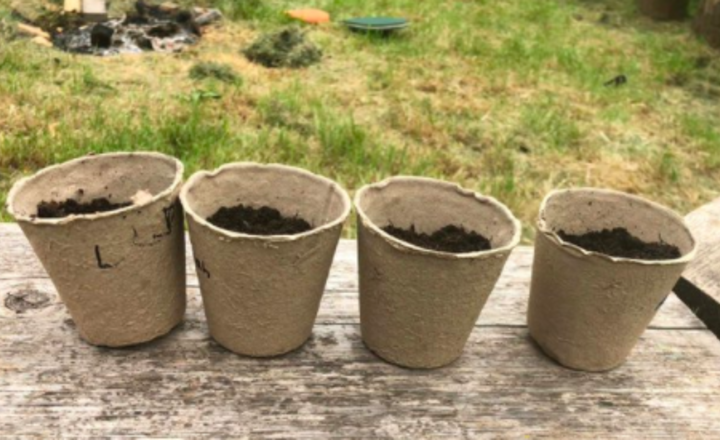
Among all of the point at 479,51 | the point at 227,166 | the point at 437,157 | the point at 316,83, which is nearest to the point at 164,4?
the point at 316,83

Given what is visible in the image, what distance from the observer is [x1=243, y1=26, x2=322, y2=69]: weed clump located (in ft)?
12.1

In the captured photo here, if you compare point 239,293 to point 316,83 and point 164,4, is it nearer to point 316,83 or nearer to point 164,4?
point 316,83

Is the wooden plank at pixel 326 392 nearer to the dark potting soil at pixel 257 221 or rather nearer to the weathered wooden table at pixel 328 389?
the weathered wooden table at pixel 328 389

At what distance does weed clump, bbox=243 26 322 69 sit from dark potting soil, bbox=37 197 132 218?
2.68 meters

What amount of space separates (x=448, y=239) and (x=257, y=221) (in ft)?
0.96

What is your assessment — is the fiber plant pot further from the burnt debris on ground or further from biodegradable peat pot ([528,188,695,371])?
biodegradable peat pot ([528,188,695,371])

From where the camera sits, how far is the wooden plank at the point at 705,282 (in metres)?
1.29

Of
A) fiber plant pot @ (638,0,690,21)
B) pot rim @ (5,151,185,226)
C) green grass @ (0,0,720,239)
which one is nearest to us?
pot rim @ (5,151,185,226)

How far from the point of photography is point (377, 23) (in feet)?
13.8

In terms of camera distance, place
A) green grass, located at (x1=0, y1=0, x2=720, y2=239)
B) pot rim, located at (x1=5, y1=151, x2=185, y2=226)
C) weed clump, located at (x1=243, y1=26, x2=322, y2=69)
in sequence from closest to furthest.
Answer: pot rim, located at (x1=5, y1=151, x2=185, y2=226), green grass, located at (x1=0, y1=0, x2=720, y2=239), weed clump, located at (x1=243, y1=26, x2=322, y2=69)

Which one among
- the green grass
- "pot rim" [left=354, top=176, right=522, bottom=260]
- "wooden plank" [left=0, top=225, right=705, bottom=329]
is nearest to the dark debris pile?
the green grass

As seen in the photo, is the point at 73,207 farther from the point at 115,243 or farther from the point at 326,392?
the point at 326,392

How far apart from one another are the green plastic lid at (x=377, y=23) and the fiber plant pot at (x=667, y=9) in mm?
2089

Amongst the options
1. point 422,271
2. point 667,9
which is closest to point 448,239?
point 422,271
